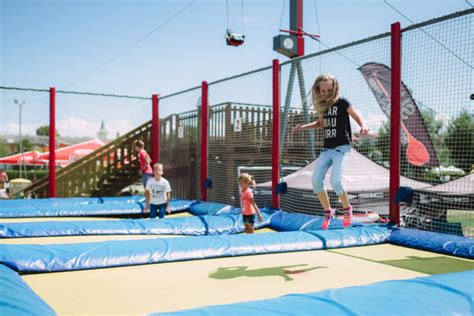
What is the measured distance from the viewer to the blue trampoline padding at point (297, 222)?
13.9ft

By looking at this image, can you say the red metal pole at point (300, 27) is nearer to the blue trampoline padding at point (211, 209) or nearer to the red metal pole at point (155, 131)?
the blue trampoline padding at point (211, 209)

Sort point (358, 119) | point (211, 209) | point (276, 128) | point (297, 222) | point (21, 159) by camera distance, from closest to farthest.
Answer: point (358, 119) < point (297, 222) < point (276, 128) < point (211, 209) < point (21, 159)

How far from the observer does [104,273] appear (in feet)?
8.37

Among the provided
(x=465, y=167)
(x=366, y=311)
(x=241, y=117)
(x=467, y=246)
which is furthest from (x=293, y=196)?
(x=366, y=311)

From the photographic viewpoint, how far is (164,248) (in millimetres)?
2938

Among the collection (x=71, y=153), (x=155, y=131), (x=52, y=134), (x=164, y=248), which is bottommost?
(x=164, y=248)

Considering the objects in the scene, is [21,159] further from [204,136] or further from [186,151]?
[204,136]

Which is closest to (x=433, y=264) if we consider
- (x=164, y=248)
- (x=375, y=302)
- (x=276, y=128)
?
(x=375, y=302)

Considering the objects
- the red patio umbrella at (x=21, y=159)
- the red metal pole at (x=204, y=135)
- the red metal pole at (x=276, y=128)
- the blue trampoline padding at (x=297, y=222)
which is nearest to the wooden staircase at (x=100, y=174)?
the red patio umbrella at (x=21, y=159)

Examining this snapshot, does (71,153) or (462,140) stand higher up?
(462,140)

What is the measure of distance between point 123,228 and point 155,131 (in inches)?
169

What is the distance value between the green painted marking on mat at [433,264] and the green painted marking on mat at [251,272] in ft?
2.17

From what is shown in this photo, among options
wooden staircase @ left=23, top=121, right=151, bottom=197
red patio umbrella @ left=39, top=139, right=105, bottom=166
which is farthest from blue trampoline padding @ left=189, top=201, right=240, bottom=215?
red patio umbrella @ left=39, top=139, right=105, bottom=166

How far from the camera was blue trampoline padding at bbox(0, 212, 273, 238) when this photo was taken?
419cm
